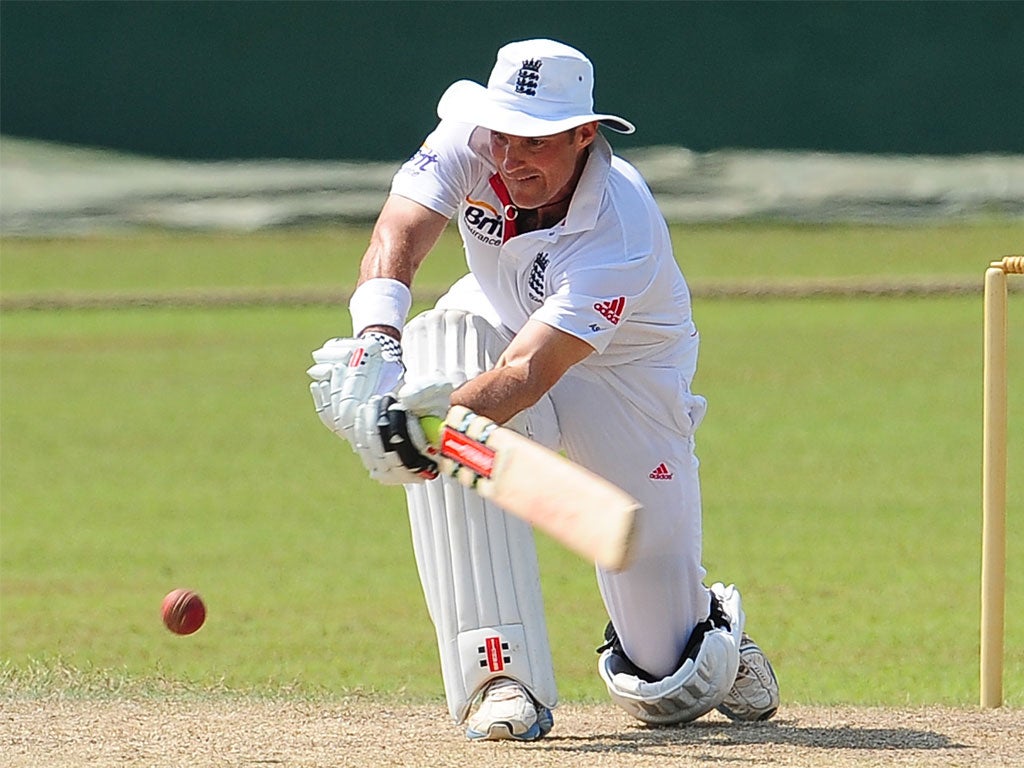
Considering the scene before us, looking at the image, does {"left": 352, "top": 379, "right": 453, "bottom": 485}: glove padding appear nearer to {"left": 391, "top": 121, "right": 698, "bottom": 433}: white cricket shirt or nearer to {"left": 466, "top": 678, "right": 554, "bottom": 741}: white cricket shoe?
{"left": 391, "top": 121, "right": 698, "bottom": 433}: white cricket shirt

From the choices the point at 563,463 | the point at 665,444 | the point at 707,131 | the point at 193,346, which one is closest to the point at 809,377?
the point at 193,346

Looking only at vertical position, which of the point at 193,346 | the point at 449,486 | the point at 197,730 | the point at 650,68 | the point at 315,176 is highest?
the point at 650,68

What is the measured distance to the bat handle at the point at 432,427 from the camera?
3086 millimetres

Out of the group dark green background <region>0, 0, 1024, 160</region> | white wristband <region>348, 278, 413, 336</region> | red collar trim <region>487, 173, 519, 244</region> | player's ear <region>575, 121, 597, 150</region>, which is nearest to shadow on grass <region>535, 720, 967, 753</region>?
white wristband <region>348, 278, 413, 336</region>

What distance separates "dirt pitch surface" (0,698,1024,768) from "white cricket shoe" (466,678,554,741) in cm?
3

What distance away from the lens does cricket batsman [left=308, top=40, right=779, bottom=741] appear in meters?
3.19

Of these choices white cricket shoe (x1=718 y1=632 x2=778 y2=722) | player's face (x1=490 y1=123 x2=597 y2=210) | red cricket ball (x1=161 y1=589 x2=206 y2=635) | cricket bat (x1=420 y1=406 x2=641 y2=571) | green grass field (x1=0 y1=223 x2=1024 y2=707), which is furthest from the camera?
green grass field (x1=0 y1=223 x2=1024 y2=707)

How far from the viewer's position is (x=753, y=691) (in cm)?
375

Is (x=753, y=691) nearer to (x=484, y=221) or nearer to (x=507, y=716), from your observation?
(x=507, y=716)

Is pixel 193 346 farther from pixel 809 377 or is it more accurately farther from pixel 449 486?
pixel 449 486

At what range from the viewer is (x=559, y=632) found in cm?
549

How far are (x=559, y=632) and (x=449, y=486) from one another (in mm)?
2127

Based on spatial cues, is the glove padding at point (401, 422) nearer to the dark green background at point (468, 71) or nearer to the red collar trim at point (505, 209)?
the red collar trim at point (505, 209)

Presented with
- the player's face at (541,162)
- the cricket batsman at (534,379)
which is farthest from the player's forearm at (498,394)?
the player's face at (541,162)
